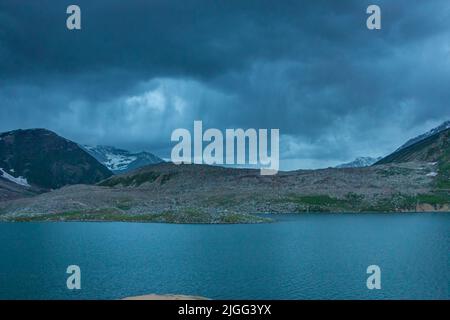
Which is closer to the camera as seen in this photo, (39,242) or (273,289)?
(273,289)

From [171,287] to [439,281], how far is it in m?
46.0

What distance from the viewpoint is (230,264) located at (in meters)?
100

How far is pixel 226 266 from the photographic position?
98062mm

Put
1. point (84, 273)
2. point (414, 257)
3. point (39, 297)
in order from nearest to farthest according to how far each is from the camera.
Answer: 1. point (39, 297)
2. point (84, 273)
3. point (414, 257)

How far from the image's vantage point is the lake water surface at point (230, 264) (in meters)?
76.1

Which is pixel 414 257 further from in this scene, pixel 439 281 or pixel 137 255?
pixel 137 255

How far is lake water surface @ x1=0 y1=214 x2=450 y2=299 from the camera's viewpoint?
76062 millimetres
